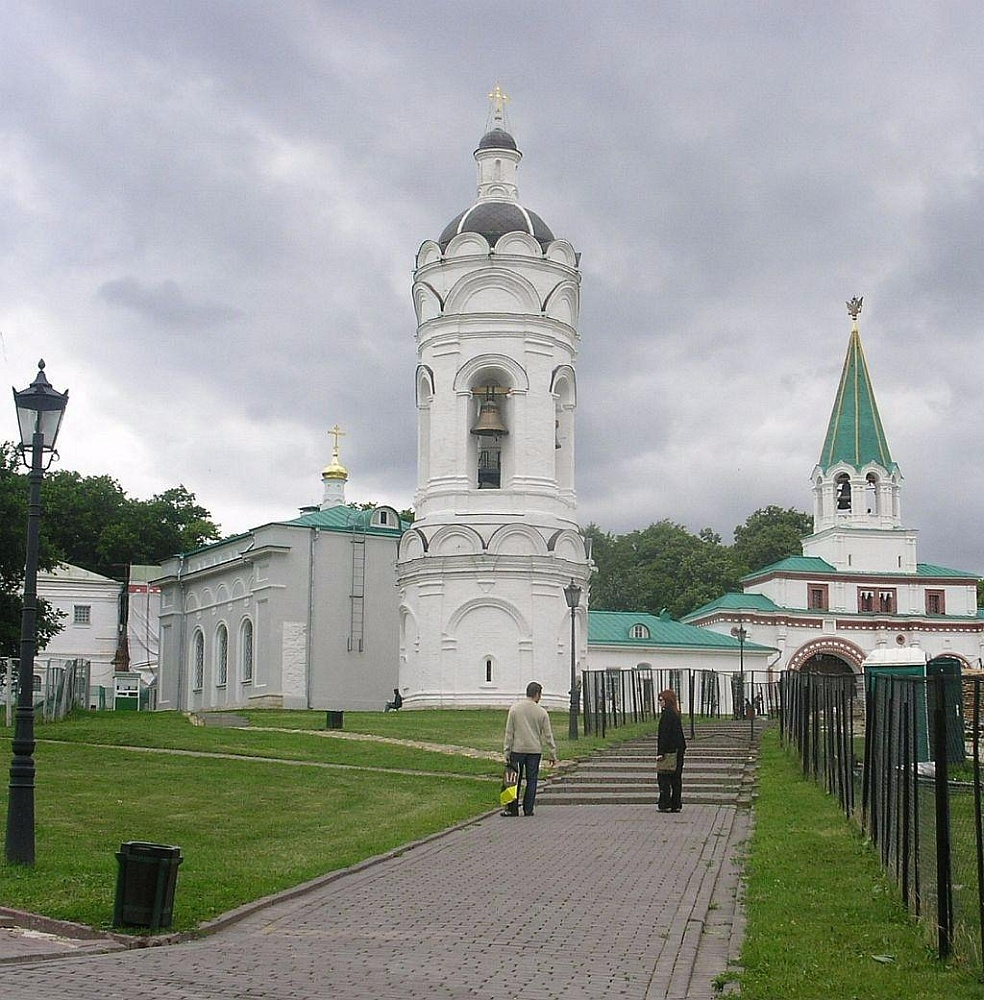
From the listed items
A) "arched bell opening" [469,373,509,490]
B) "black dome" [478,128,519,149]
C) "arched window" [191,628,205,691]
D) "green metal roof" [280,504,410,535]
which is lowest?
"arched window" [191,628,205,691]

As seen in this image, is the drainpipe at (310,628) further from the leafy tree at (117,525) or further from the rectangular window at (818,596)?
the rectangular window at (818,596)

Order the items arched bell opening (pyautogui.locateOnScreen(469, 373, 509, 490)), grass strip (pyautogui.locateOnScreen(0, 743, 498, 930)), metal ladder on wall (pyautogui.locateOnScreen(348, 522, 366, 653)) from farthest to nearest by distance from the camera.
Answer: metal ladder on wall (pyautogui.locateOnScreen(348, 522, 366, 653)), arched bell opening (pyautogui.locateOnScreen(469, 373, 509, 490)), grass strip (pyautogui.locateOnScreen(0, 743, 498, 930))

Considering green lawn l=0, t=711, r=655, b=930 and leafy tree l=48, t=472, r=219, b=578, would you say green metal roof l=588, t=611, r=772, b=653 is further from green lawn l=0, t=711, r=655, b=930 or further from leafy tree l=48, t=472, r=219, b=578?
green lawn l=0, t=711, r=655, b=930

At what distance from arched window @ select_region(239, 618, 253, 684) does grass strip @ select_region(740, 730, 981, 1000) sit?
38.8 meters

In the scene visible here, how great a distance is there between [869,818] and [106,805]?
8825 millimetres

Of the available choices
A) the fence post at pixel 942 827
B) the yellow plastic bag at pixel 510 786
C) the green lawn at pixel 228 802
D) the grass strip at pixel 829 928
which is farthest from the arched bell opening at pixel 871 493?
the fence post at pixel 942 827

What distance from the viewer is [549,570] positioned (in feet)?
152

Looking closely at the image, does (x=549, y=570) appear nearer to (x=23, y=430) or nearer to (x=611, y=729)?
(x=611, y=729)

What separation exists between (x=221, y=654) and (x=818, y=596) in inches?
1285

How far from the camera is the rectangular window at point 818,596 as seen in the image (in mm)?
74375

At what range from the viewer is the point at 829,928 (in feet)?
33.0

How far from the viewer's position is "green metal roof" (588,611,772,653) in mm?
62156

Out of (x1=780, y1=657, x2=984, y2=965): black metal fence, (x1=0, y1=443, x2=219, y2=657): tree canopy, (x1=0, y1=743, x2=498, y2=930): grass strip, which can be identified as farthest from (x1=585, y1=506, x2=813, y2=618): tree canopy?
(x1=780, y1=657, x2=984, y2=965): black metal fence

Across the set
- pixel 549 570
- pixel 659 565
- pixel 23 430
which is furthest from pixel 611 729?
pixel 659 565
